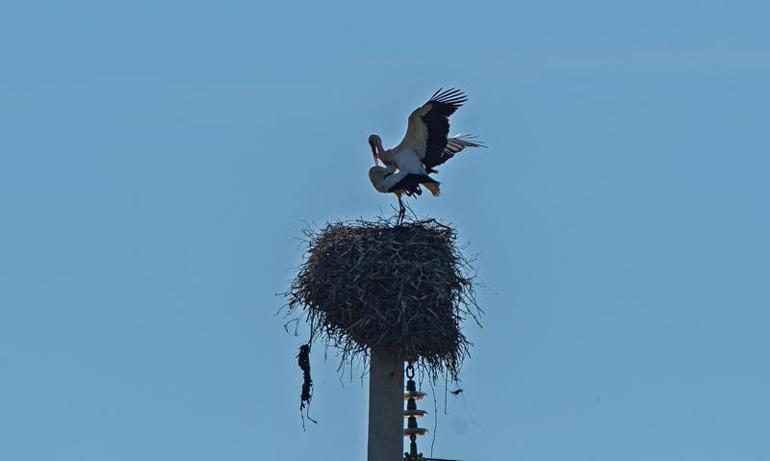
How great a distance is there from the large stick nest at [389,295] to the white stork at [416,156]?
1.33 metres

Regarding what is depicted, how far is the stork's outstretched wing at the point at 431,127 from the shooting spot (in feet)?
62.4

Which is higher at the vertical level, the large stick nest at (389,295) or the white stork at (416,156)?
the white stork at (416,156)

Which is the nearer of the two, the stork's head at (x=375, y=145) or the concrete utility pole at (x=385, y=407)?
the concrete utility pole at (x=385, y=407)

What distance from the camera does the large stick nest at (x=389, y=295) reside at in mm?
17281

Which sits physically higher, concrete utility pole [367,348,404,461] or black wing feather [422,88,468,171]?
black wing feather [422,88,468,171]

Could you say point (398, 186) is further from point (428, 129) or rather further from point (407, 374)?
point (407, 374)

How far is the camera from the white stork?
1916cm

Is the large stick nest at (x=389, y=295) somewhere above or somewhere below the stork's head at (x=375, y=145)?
below

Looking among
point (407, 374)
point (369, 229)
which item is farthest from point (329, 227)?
point (407, 374)

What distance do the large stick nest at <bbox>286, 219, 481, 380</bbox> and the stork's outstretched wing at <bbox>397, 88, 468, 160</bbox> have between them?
5.03ft

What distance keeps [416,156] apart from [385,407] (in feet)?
10.1

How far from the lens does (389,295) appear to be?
57.3 ft

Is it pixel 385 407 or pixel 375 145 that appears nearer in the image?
pixel 385 407

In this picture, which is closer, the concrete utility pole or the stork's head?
the concrete utility pole
